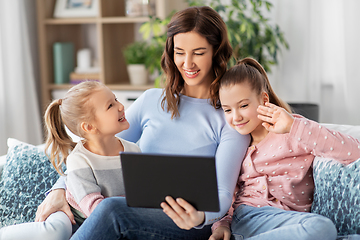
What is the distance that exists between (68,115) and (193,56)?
18.7 inches

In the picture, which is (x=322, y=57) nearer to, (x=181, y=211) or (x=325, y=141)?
(x=325, y=141)

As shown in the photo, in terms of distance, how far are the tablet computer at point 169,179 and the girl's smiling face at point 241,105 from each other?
0.39 m

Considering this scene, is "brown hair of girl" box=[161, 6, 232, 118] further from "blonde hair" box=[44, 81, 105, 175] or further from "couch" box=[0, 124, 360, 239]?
"couch" box=[0, 124, 360, 239]

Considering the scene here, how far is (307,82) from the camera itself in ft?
9.61

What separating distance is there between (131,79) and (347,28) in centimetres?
153

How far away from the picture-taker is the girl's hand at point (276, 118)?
1283 mm

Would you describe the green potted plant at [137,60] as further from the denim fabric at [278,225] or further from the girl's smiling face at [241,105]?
the denim fabric at [278,225]

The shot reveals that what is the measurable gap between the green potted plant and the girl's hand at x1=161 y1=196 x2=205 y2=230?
1.92 meters

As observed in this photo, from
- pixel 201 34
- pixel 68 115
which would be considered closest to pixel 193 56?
pixel 201 34

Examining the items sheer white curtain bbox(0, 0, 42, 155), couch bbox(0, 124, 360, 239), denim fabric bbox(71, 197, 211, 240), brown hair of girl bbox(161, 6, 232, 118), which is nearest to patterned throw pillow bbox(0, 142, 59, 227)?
couch bbox(0, 124, 360, 239)

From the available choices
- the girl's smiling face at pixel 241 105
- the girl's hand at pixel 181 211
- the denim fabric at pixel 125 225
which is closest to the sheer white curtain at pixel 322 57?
the girl's smiling face at pixel 241 105

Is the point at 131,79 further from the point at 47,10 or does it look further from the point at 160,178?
the point at 160,178

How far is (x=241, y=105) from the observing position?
137 centimetres

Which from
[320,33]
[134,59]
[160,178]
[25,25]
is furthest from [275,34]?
[160,178]
